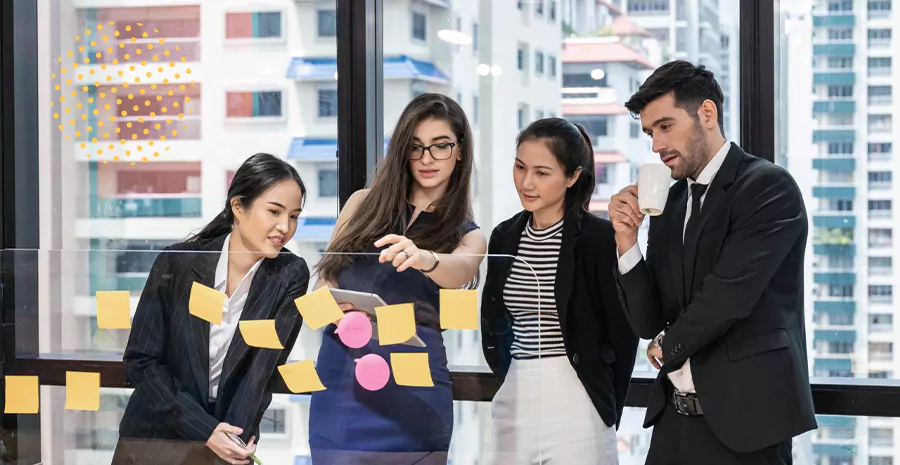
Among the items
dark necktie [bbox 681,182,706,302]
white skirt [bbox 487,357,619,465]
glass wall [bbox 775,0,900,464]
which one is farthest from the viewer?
glass wall [bbox 775,0,900,464]

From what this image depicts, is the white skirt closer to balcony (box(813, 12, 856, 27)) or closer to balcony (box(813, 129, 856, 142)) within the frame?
balcony (box(813, 129, 856, 142))

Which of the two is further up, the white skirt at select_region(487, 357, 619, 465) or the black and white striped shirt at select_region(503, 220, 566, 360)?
the black and white striped shirt at select_region(503, 220, 566, 360)

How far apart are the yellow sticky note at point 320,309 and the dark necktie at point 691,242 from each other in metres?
0.79

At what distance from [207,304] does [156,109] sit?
1.49 metres

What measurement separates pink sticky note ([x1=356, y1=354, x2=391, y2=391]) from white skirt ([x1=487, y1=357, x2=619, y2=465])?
231mm

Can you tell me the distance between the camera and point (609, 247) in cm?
212

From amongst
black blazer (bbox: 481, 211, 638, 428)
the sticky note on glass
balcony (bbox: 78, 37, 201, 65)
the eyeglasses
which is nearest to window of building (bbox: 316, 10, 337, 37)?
balcony (bbox: 78, 37, 201, 65)

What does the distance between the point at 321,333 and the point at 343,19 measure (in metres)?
1.34

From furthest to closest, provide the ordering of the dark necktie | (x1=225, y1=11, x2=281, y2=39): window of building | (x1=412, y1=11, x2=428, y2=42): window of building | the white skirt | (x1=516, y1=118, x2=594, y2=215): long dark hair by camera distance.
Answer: (x1=225, y1=11, x2=281, y2=39): window of building → (x1=412, y1=11, x2=428, y2=42): window of building → (x1=516, y1=118, x2=594, y2=215): long dark hair → the dark necktie → the white skirt

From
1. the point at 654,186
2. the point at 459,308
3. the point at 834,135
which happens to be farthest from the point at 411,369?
the point at 834,135

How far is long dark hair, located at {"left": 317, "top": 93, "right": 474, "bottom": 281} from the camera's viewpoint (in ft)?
6.79

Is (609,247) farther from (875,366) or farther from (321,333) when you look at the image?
(875,366)

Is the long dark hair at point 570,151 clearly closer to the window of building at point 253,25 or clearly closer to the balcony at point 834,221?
the balcony at point 834,221

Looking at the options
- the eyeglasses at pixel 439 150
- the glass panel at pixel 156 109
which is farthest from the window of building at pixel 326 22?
the eyeglasses at pixel 439 150
